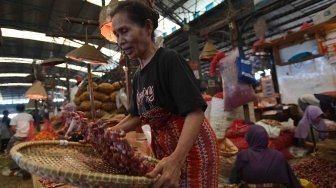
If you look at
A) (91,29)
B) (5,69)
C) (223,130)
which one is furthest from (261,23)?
(5,69)

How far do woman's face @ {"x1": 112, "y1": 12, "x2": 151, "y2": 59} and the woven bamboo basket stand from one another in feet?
1.51

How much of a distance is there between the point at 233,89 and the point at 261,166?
1.44 m

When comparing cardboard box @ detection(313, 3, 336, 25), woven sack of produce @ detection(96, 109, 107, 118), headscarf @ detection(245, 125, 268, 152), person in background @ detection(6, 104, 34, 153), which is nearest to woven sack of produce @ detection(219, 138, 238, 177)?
headscarf @ detection(245, 125, 268, 152)

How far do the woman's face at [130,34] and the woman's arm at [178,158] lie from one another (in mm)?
350

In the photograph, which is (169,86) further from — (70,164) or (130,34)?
(70,164)

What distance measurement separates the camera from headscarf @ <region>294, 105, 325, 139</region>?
4948 millimetres

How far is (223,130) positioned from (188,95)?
299 cm

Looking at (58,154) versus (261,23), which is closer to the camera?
(58,154)

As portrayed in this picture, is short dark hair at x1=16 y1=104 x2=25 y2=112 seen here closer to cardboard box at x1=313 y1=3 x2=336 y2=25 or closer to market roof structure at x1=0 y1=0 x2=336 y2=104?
market roof structure at x1=0 y1=0 x2=336 y2=104

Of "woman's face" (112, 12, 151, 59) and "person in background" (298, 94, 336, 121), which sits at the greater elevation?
"woman's face" (112, 12, 151, 59)

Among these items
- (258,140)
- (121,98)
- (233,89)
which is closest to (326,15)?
(233,89)

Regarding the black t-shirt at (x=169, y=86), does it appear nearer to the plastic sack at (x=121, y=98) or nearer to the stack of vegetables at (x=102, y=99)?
the plastic sack at (x=121, y=98)

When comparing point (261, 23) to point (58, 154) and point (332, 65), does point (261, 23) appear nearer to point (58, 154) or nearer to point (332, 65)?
point (332, 65)

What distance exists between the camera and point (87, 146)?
1.31m
